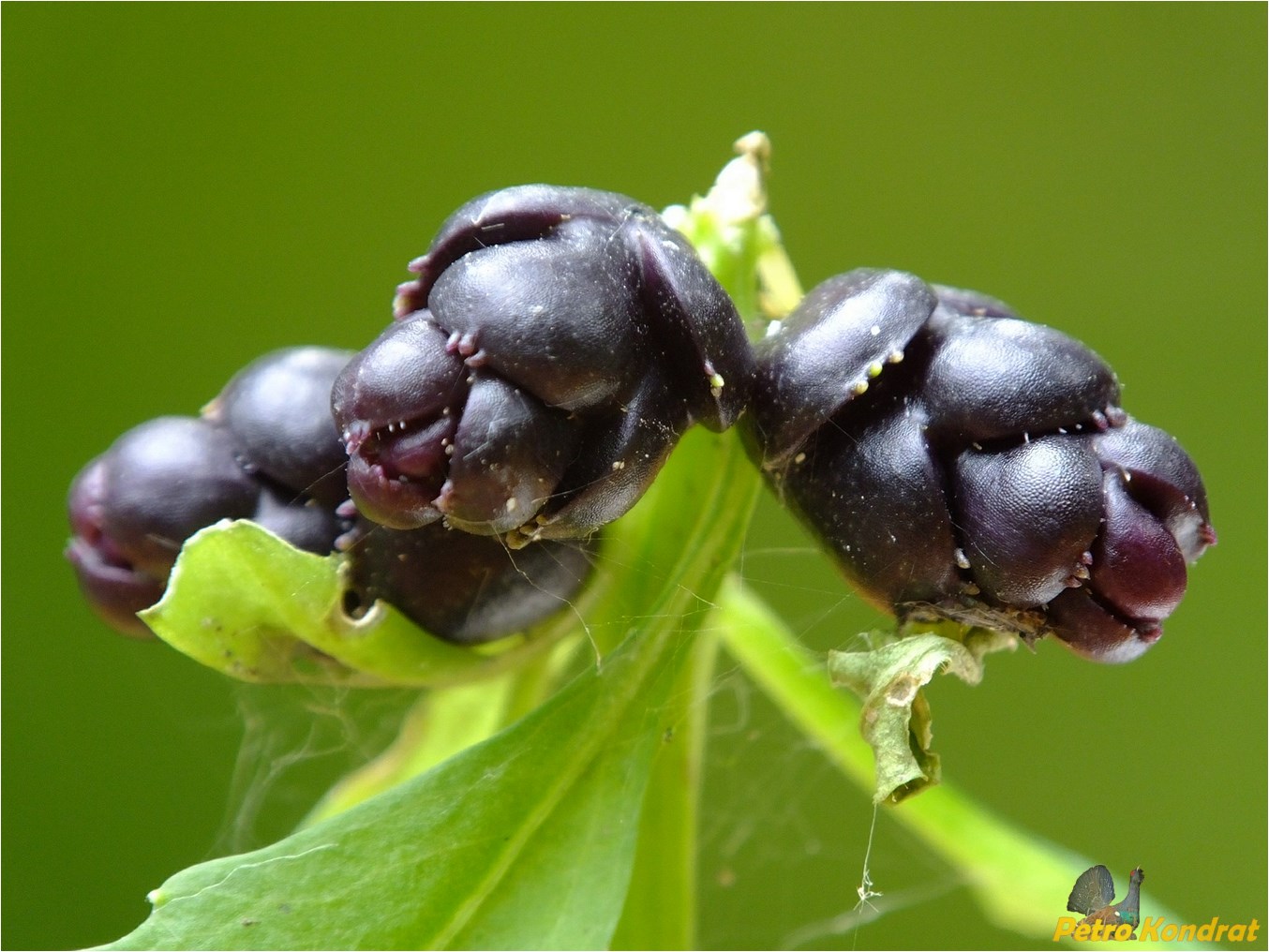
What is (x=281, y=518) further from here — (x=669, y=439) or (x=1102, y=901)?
(x=1102, y=901)

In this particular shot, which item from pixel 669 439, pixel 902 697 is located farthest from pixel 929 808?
pixel 669 439

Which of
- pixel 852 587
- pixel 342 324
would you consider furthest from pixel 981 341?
pixel 342 324

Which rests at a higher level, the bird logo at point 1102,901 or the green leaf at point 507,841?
the green leaf at point 507,841

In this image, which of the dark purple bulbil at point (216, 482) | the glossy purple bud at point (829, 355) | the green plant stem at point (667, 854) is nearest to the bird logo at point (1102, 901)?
the green plant stem at point (667, 854)

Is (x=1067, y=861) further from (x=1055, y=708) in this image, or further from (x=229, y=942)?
(x=1055, y=708)

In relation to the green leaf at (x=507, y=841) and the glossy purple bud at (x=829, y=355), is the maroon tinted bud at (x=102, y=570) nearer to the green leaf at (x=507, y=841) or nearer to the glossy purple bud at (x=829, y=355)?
the green leaf at (x=507, y=841)

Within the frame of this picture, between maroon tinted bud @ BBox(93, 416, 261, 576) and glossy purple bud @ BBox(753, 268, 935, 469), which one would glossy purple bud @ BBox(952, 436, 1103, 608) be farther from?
maroon tinted bud @ BBox(93, 416, 261, 576)

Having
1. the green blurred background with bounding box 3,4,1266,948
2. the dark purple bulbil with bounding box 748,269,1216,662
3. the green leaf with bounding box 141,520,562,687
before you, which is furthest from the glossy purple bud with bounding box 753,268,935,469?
the green blurred background with bounding box 3,4,1266,948
